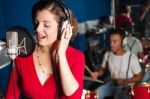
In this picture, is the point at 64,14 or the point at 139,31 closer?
the point at 64,14

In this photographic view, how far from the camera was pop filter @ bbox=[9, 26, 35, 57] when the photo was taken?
1305 mm

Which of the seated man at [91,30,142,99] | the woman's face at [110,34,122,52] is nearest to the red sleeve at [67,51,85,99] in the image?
the seated man at [91,30,142,99]

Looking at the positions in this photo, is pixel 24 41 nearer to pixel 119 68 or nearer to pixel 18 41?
Answer: pixel 18 41

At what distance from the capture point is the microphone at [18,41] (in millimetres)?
1282

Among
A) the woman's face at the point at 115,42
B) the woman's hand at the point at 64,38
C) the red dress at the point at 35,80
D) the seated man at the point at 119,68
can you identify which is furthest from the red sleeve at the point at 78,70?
the woman's face at the point at 115,42

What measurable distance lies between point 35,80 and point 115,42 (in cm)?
233

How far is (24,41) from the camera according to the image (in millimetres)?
1318

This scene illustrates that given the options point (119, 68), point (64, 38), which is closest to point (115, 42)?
point (119, 68)

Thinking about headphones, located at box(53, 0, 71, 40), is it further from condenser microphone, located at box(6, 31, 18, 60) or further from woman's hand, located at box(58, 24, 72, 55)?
condenser microphone, located at box(6, 31, 18, 60)

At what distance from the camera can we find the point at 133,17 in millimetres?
7793

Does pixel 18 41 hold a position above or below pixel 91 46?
above

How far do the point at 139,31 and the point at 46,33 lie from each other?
6.40m

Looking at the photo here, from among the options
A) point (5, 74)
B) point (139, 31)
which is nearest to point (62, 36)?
point (5, 74)

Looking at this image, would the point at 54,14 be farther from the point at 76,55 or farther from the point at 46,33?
the point at 76,55
